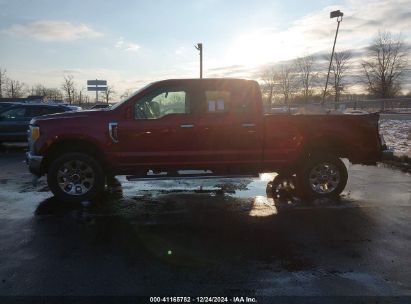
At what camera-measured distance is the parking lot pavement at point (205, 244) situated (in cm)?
376

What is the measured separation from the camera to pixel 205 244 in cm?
483

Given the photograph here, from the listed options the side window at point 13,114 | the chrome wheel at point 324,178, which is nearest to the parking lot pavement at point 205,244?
the chrome wheel at point 324,178

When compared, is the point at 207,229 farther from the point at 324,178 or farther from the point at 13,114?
the point at 13,114

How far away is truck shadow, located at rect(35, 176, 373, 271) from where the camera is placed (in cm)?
448

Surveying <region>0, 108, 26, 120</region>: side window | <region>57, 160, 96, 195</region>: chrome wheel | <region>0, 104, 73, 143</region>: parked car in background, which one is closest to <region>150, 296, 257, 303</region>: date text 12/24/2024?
<region>57, 160, 96, 195</region>: chrome wheel

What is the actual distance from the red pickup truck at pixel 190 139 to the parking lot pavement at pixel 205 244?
0.51m

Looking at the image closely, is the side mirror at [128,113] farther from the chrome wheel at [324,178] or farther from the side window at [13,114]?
the side window at [13,114]

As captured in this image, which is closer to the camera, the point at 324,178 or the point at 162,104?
the point at 162,104

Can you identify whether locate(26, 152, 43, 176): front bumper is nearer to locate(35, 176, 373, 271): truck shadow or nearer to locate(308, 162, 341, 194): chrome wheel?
locate(35, 176, 373, 271): truck shadow

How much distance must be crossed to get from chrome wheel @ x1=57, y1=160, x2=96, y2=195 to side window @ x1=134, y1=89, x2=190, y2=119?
1207 millimetres

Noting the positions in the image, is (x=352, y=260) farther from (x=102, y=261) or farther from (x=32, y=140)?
(x=32, y=140)

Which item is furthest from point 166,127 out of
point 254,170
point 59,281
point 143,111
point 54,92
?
point 54,92

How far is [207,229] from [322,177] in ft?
9.14

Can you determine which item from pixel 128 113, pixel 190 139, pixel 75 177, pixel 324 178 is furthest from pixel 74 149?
pixel 324 178
